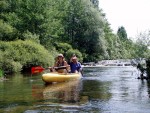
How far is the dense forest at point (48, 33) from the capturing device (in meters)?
38.8

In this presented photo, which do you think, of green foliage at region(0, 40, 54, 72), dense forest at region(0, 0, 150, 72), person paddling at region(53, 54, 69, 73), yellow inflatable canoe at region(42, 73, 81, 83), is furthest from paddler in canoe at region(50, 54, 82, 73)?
green foliage at region(0, 40, 54, 72)

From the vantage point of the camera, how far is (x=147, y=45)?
31.8m

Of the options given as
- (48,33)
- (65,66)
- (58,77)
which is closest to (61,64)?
(65,66)

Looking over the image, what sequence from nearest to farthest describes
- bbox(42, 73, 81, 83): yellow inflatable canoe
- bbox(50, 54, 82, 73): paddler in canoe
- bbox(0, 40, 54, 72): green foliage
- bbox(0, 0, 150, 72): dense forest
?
bbox(42, 73, 81, 83): yellow inflatable canoe, bbox(50, 54, 82, 73): paddler in canoe, bbox(0, 40, 54, 72): green foliage, bbox(0, 0, 150, 72): dense forest

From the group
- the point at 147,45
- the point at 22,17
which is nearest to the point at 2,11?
the point at 22,17

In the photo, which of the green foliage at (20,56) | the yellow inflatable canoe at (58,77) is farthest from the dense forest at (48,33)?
the yellow inflatable canoe at (58,77)

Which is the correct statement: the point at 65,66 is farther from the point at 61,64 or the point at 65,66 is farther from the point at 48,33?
A: the point at 48,33

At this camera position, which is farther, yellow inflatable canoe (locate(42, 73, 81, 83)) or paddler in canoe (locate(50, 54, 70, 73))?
paddler in canoe (locate(50, 54, 70, 73))

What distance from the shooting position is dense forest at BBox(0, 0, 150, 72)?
3881cm

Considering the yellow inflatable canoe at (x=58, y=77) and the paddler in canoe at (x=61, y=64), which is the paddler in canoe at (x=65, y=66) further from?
the yellow inflatable canoe at (x=58, y=77)

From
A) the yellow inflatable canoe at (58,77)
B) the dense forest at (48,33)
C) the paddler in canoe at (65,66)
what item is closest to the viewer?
the yellow inflatable canoe at (58,77)

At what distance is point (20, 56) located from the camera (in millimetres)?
38562

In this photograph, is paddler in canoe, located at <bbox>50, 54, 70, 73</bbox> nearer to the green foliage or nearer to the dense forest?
the dense forest

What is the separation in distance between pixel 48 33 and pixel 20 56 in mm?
18554
